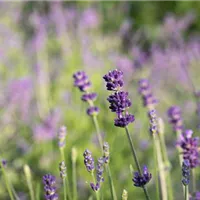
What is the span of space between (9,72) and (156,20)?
5141 millimetres

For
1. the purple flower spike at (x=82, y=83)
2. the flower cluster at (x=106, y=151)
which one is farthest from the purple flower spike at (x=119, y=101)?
the purple flower spike at (x=82, y=83)

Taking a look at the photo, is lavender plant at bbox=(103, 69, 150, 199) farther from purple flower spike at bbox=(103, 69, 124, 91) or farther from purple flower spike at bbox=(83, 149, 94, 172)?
purple flower spike at bbox=(83, 149, 94, 172)

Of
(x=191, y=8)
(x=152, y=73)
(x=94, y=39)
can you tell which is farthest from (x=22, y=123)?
(x=191, y=8)

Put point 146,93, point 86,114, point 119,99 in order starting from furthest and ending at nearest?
1. point 86,114
2. point 146,93
3. point 119,99

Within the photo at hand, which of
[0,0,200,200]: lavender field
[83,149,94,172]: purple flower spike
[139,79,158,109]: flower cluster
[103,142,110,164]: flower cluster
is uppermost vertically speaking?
[0,0,200,200]: lavender field

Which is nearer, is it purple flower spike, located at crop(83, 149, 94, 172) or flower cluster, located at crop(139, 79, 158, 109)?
purple flower spike, located at crop(83, 149, 94, 172)

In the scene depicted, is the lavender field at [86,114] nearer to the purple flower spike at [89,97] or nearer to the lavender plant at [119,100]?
the purple flower spike at [89,97]

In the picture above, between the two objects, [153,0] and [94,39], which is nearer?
[94,39]

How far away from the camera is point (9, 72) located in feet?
16.7

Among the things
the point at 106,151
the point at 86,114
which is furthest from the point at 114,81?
the point at 86,114

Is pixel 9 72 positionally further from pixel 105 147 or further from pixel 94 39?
pixel 105 147

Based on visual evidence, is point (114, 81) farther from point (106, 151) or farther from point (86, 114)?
point (86, 114)

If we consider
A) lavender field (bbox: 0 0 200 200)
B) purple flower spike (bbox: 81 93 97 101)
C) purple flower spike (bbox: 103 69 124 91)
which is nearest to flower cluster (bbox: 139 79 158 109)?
lavender field (bbox: 0 0 200 200)

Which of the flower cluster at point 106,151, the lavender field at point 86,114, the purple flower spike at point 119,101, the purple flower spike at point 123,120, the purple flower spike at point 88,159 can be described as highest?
the lavender field at point 86,114
